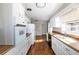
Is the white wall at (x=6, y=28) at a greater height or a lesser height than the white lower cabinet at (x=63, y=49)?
greater

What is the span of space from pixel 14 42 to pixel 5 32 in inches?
13.0

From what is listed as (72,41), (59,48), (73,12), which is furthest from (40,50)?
(73,12)

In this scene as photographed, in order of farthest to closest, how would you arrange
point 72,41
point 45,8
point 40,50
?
point 40,50 → point 45,8 → point 72,41

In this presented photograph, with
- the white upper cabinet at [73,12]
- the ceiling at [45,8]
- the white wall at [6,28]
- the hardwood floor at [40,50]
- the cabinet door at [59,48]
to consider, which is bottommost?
the hardwood floor at [40,50]

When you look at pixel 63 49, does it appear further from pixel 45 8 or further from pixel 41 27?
pixel 41 27

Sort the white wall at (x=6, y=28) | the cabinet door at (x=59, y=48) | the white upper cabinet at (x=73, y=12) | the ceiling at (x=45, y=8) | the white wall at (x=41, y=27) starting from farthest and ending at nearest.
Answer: the white wall at (x=41, y=27) → the ceiling at (x=45, y=8) → the white upper cabinet at (x=73, y=12) → the cabinet door at (x=59, y=48) → the white wall at (x=6, y=28)

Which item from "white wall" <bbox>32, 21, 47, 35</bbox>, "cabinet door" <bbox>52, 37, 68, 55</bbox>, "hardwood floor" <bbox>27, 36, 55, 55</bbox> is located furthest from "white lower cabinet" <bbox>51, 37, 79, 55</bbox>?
"white wall" <bbox>32, 21, 47, 35</bbox>

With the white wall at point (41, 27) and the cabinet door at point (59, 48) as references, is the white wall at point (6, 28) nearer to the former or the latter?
the cabinet door at point (59, 48)

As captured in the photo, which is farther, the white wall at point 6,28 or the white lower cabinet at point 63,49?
the white wall at point 6,28

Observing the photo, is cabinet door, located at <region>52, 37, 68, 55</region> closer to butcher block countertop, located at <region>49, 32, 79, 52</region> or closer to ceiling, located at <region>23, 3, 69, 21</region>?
butcher block countertop, located at <region>49, 32, 79, 52</region>

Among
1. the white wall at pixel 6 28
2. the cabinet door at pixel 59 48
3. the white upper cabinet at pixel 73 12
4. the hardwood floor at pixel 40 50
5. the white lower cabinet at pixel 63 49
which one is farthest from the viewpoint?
the hardwood floor at pixel 40 50

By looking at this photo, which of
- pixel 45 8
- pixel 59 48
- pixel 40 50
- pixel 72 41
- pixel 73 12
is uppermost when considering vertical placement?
pixel 45 8

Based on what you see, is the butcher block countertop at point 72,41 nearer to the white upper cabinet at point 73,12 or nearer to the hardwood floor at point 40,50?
the white upper cabinet at point 73,12

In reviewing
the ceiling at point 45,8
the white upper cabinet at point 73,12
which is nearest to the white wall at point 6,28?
the ceiling at point 45,8
